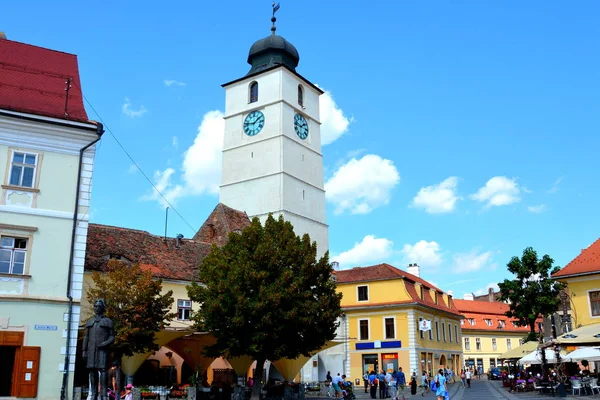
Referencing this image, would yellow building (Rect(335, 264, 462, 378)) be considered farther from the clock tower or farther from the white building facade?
the white building facade

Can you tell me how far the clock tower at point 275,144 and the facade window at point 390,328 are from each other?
956cm

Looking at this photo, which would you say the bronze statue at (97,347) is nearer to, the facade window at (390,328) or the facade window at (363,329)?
→ the facade window at (390,328)

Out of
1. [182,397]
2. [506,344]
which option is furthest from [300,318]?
[506,344]

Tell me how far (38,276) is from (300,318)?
1051cm

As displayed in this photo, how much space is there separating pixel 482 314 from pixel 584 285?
4476cm

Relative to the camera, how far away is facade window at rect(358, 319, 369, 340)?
1849 inches

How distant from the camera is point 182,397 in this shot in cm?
2528

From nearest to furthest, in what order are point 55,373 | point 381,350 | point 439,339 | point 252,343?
1. point 55,373
2. point 252,343
3. point 381,350
4. point 439,339

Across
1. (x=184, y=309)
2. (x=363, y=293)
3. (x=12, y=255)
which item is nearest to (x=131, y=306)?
(x=12, y=255)

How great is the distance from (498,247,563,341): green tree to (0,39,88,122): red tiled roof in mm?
31937

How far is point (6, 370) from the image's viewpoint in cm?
2006

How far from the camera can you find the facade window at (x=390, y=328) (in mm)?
45688

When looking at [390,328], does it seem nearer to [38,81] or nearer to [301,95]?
[301,95]

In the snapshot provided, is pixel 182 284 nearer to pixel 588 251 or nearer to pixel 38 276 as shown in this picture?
pixel 38 276
